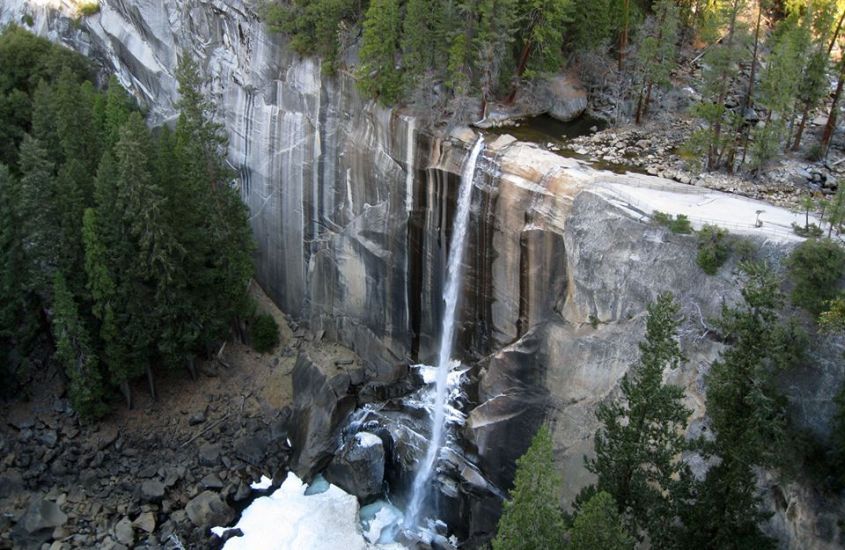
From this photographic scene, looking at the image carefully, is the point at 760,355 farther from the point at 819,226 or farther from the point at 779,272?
the point at 819,226

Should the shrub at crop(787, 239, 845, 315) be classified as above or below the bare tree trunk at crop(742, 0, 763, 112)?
below

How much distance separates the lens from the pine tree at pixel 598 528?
15684mm

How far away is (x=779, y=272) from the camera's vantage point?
19641 millimetres

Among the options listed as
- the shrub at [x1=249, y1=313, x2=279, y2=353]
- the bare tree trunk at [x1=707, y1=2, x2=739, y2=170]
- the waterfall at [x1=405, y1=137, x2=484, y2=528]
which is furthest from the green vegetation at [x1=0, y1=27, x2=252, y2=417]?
the bare tree trunk at [x1=707, y1=2, x2=739, y2=170]

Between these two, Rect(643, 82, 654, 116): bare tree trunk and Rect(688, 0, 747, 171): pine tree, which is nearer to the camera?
Rect(688, 0, 747, 171): pine tree

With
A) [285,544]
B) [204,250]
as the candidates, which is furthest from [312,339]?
[285,544]

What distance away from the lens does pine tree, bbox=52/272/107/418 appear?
28.0m

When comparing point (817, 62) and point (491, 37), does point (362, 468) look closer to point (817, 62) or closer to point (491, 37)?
point (491, 37)

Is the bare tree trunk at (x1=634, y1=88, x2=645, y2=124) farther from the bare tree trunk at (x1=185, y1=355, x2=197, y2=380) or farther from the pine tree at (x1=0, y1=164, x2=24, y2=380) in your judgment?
the pine tree at (x1=0, y1=164, x2=24, y2=380)

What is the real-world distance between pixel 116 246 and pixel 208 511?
10672 mm

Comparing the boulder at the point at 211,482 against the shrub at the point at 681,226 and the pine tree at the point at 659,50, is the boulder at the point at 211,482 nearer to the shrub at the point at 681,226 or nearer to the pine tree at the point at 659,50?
the shrub at the point at 681,226

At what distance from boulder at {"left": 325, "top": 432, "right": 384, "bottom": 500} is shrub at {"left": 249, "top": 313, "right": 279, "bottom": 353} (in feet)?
25.1

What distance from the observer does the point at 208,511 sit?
28156 mm

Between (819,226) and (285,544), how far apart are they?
20.4m
